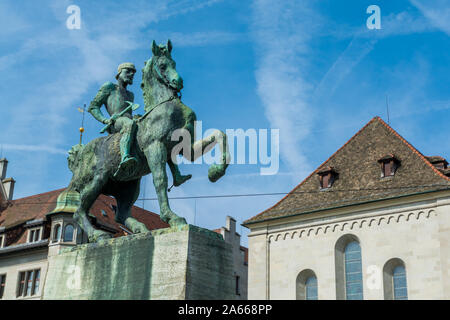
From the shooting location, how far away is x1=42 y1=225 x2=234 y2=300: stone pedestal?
29.6 feet

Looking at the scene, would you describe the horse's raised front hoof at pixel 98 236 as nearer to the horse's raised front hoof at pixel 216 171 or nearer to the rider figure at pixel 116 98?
the rider figure at pixel 116 98

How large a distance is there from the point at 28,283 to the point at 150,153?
3543 centimetres

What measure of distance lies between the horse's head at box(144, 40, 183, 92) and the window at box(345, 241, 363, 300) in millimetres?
27222

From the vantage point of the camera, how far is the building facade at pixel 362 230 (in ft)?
112

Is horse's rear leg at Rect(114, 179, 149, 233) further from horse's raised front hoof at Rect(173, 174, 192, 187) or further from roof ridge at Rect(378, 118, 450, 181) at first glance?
roof ridge at Rect(378, 118, 450, 181)

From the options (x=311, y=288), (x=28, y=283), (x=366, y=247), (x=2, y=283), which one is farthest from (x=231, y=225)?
(x=366, y=247)

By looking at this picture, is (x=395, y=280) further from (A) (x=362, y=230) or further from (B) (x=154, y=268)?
(B) (x=154, y=268)

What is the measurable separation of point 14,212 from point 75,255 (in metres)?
41.0

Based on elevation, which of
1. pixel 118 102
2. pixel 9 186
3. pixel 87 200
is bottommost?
pixel 87 200

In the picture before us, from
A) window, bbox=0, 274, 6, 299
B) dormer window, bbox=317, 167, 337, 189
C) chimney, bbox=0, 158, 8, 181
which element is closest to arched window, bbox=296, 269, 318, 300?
dormer window, bbox=317, 167, 337, 189

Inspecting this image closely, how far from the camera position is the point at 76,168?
11383mm

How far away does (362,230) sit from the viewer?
3650 centimetres

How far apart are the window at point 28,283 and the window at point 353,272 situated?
18.2m

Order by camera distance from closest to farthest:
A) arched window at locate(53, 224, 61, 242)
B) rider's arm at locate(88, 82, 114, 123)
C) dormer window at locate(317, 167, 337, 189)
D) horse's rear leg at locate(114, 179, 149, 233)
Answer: horse's rear leg at locate(114, 179, 149, 233) → rider's arm at locate(88, 82, 114, 123) → dormer window at locate(317, 167, 337, 189) → arched window at locate(53, 224, 61, 242)
